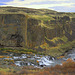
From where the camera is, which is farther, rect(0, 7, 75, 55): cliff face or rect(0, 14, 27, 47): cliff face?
rect(0, 7, 75, 55): cliff face

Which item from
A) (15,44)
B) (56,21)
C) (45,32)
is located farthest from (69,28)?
(15,44)

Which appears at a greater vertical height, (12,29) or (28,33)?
(12,29)

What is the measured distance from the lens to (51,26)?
34.8 metres

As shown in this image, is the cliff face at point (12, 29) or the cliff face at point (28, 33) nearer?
the cliff face at point (12, 29)

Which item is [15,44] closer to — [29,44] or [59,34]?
[29,44]

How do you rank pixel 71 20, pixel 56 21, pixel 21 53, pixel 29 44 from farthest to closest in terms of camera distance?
1. pixel 71 20
2. pixel 56 21
3. pixel 29 44
4. pixel 21 53

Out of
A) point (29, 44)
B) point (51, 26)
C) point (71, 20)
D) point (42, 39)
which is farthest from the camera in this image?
point (71, 20)

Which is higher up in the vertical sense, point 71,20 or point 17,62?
point 71,20

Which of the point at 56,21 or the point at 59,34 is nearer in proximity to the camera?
the point at 59,34

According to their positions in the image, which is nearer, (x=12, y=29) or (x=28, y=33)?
(x=12, y=29)

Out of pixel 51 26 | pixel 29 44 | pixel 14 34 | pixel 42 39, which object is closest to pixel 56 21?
pixel 51 26

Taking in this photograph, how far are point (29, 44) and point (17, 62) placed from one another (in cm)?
875

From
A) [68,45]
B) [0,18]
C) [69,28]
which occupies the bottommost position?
[68,45]

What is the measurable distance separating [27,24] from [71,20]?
17.8 meters
